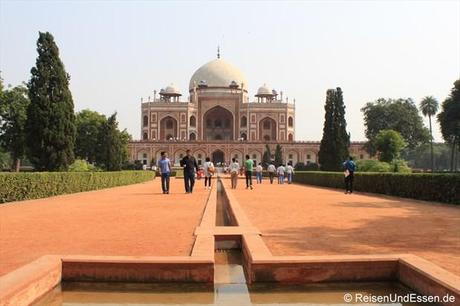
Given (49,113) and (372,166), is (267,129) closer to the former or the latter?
(372,166)

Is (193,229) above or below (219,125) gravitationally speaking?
below

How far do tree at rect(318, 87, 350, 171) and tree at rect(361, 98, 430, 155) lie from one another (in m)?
27.1

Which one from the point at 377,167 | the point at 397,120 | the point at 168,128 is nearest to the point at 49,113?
the point at 377,167

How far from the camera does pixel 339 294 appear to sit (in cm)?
354

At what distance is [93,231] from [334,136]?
2308 centimetres

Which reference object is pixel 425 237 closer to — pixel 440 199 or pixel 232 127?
pixel 440 199

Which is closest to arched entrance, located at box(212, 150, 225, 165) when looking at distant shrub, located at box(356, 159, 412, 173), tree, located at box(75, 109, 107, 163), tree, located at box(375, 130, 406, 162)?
tree, located at box(75, 109, 107, 163)

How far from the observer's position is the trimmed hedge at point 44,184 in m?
10.3

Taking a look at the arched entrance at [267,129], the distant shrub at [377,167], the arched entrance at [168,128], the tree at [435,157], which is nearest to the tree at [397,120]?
the arched entrance at [267,129]

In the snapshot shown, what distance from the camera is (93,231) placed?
584 cm

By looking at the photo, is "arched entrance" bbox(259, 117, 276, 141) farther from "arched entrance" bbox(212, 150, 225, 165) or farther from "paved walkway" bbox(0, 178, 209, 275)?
"paved walkway" bbox(0, 178, 209, 275)

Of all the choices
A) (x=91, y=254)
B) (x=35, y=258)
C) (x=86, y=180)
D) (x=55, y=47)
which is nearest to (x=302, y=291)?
(x=91, y=254)

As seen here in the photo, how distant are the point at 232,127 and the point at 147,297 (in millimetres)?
62227

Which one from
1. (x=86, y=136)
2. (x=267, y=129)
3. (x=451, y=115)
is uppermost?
(x=267, y=129)
